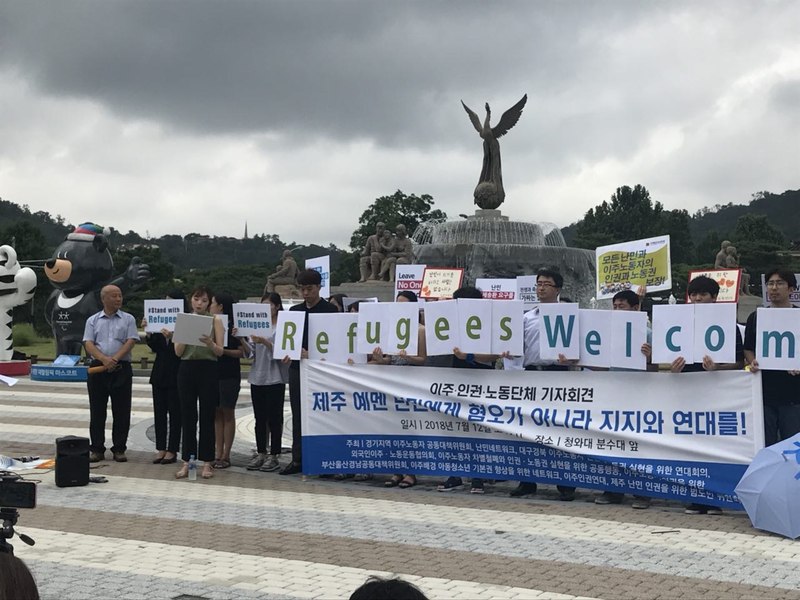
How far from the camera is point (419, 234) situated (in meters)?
39.0

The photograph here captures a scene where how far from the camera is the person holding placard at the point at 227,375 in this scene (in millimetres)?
10500

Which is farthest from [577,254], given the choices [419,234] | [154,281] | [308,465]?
[154,281]

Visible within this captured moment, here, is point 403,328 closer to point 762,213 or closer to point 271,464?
point 271,464

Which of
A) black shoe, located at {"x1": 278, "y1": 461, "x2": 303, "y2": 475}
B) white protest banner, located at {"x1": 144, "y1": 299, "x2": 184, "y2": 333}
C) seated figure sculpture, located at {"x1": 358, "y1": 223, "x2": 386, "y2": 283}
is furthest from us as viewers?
seated figure sculpture, located at {"x1": 358, "y1": 223, "x2": 386, "y2": 283}

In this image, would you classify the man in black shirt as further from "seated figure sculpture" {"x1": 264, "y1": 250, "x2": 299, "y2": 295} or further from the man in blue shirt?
"seated figure sculpture" {"x1": 264, "y1": 250, "x2": 299, "y2": 295}

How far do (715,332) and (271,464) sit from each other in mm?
5156

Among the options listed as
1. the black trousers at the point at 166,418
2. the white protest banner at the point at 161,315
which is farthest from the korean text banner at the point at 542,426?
the white protest banner at the point at 161,315

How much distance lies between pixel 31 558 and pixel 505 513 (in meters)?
3.84

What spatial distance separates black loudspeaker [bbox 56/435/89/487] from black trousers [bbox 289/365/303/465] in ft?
7.21

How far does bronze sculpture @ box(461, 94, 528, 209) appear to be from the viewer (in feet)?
110

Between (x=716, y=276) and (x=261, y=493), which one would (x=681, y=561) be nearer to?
(x=261, y=493)

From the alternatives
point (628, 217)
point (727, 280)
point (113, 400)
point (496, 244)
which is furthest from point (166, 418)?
point (628, 217)

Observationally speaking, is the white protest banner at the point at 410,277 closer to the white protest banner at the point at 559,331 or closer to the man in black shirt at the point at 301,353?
the man in black shirt at the point at 301,353

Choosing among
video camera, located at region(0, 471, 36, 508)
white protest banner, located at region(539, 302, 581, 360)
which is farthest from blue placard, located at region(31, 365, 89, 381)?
video camera, located at region(0, 471, 36, 508)
